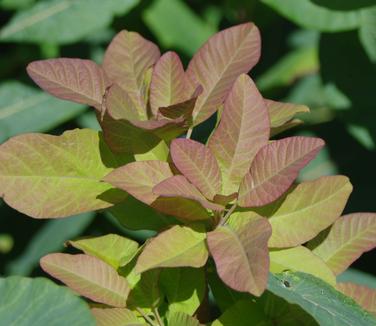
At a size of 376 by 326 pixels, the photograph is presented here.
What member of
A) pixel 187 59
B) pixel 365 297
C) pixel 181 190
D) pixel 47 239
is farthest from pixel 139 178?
Result: pixel 187 59

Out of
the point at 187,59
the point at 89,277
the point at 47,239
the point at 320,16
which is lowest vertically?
the point at 47,239

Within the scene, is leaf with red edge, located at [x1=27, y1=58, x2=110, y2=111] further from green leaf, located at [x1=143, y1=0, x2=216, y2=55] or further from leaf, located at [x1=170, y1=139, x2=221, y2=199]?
green leaf, located at [x1=143, y1=0, x2=216, y2=55]

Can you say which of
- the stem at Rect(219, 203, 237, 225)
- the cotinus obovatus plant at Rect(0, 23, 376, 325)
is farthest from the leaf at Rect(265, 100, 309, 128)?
the stem at Rect(219, 203, 237, 225)

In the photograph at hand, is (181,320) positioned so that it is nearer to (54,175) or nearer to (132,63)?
(54,175)

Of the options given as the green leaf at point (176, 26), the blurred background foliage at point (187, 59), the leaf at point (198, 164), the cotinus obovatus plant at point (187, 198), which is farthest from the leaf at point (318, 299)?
the green leaf at point (176, 26)

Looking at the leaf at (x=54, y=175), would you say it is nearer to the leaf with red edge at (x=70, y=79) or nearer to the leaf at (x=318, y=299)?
the leaf with red edge at (x=70, y=79)

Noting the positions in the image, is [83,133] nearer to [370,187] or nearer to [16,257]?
[16,257]

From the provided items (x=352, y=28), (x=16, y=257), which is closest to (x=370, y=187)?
(x=352, y=28)
